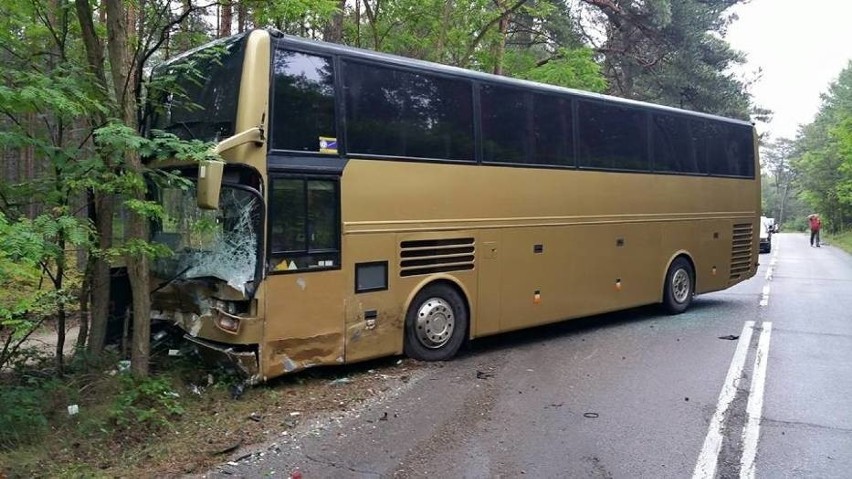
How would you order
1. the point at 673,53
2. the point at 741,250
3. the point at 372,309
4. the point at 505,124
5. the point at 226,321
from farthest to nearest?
the point at 673,53 → the point at 741,250 → the point at 505,124 → the point at 372,309 → the point at 226,321

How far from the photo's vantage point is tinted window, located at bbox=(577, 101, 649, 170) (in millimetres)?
9453

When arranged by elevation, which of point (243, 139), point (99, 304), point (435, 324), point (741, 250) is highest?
point (243, 139)

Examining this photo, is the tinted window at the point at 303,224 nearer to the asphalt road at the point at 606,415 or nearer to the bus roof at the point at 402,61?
the bus roof at the point at 402,61

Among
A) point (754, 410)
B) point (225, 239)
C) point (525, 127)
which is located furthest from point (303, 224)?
point (754, 410)

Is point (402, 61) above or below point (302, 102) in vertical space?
above

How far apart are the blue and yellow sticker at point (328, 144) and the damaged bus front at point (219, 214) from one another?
0.66 meters

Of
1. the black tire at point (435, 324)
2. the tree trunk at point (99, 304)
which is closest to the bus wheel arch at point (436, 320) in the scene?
the black tire at point (435, 324)

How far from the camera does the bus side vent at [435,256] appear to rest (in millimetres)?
7363

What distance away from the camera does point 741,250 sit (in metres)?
13.1

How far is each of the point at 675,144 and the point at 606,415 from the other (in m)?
Result: 6.65

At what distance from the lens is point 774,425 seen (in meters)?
5.59

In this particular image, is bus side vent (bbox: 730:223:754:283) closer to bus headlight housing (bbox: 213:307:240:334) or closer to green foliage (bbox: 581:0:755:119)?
green foliage (bbox: 581:0:755:119)

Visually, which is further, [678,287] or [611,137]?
[678,287]

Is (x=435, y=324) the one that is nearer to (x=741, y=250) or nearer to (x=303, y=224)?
(x=303, y=224)
